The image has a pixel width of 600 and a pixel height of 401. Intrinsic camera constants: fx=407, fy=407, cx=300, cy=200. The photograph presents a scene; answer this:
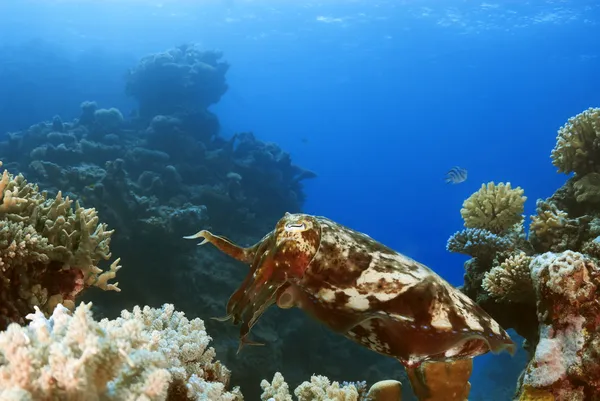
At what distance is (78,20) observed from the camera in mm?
55000

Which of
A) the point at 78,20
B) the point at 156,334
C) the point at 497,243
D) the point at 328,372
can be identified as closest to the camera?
the point at 156,334

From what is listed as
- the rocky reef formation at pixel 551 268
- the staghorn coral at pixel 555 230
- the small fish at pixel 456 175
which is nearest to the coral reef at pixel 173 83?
the small fish at pixel 456 175

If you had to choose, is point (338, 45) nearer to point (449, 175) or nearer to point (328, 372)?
point (449, 175)

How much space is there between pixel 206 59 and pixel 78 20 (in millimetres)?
36487

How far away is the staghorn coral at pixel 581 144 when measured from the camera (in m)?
6.26

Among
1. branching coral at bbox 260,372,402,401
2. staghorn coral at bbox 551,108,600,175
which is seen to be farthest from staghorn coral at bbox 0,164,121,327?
staghorn coral at bbox 551,108,600,175

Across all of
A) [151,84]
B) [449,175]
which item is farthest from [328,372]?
[151,84]

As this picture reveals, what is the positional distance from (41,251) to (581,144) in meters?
7.39

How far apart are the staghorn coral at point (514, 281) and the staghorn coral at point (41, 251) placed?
451cm

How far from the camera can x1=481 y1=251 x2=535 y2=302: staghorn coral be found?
4.88 meters

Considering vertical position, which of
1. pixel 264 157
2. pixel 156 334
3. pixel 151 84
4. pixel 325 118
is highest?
pixel 325 118

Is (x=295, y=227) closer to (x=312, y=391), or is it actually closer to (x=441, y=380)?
(x=312, y=391)

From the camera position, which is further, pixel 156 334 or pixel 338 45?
pixel 338 45

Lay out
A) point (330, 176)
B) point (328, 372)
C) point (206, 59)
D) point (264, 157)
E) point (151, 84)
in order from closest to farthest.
Answer: point (328, 372)
point (264, 157)
point (151, 84)
point (206, 59)
point (330, 176)
